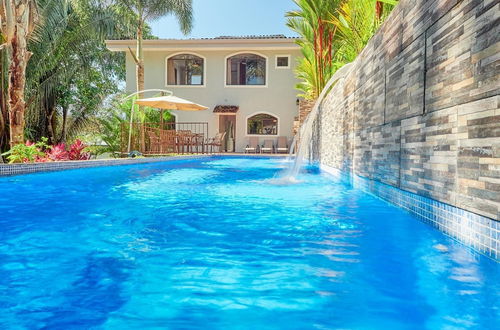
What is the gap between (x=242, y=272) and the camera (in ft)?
7.29

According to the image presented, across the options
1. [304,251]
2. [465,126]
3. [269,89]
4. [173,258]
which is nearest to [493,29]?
[465,126]

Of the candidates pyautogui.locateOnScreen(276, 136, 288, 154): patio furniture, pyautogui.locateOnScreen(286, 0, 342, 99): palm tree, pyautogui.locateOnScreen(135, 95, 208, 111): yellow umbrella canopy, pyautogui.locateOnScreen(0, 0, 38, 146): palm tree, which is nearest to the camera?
pyautogui.locateOnScreen(0, 0, 38, 146): palm tree

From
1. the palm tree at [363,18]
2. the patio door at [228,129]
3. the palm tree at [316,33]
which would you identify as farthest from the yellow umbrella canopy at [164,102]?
the palm tree at [363,18]

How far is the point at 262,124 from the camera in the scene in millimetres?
20922

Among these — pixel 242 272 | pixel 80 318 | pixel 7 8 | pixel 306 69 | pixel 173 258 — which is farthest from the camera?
pixel 306 69

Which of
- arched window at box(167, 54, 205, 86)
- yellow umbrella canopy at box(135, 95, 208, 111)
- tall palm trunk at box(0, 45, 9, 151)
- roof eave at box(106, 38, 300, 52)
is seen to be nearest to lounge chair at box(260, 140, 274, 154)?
roof eave at box(106, 38, 300, 52)

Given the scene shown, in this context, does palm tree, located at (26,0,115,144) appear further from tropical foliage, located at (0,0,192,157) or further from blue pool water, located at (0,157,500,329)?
blue pool water, located at (0,157,500,329)

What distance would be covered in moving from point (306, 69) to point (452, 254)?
508 inches

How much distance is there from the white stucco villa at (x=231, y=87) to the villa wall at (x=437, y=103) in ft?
47.6

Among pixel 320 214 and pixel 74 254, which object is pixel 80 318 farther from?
pixel 320 214

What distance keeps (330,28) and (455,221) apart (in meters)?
11.7

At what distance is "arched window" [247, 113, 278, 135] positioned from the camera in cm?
2066

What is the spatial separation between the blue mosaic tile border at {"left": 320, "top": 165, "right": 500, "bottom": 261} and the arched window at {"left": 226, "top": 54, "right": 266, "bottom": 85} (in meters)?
17.7

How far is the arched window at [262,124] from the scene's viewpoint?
20.7m
